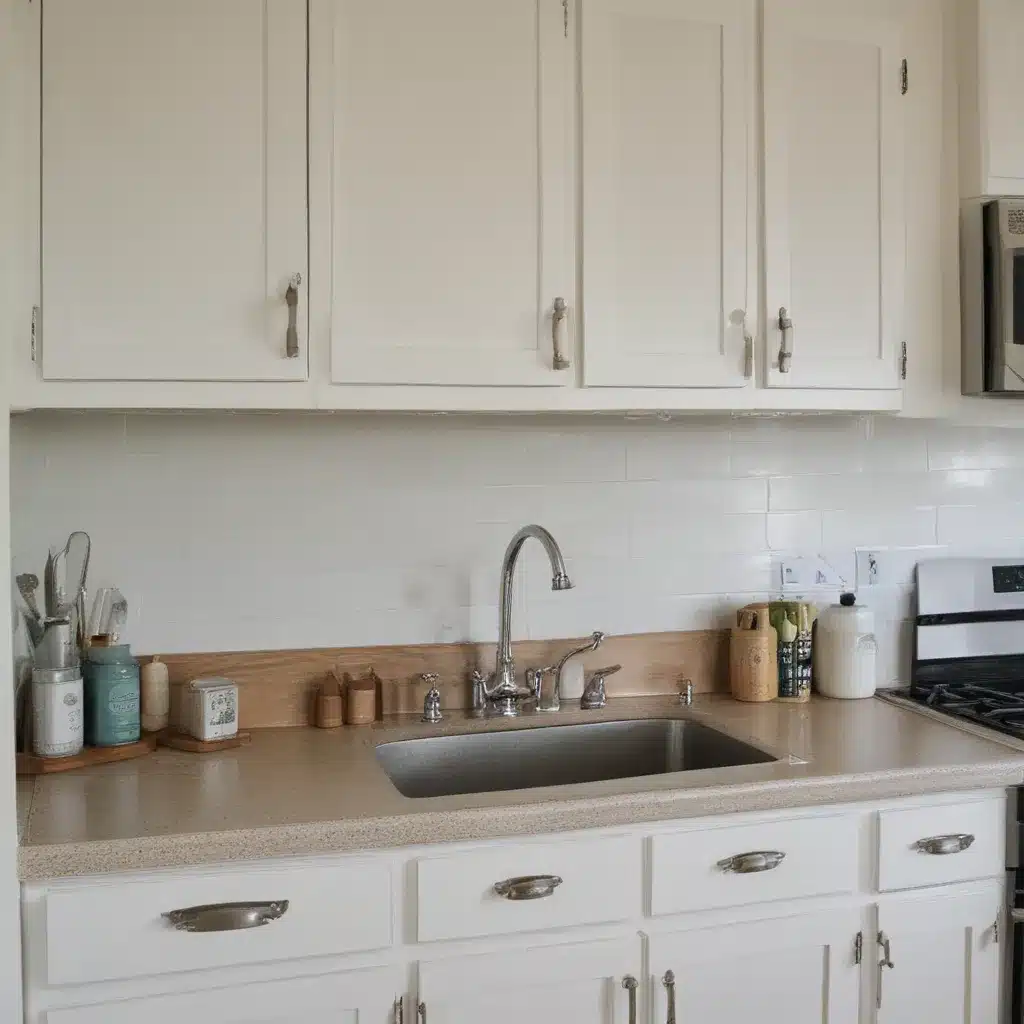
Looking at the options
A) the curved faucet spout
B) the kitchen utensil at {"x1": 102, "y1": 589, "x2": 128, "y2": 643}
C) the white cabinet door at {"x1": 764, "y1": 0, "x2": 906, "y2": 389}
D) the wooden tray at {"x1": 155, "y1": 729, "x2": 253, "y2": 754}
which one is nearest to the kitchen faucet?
the curved faucet spout

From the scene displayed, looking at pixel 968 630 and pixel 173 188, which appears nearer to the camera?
pixel 173 188

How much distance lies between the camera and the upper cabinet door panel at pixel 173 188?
173cm

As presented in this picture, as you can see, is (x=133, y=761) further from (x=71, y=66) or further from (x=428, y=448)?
(x=71, y=66)

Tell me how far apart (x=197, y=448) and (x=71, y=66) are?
0.71m

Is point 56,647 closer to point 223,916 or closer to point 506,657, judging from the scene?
point 223,916

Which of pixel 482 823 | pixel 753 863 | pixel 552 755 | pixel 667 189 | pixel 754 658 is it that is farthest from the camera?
pixel 754 658

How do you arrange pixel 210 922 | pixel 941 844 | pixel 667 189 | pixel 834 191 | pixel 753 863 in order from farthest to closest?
pixel 834 191
pixel 667 189
pixel 941 844
pixel 753 863
pixel 210 922

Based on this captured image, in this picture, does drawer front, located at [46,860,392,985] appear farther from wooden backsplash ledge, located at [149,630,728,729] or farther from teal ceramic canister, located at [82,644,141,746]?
wooden backsplash ledge, located at [149,630,728,729]

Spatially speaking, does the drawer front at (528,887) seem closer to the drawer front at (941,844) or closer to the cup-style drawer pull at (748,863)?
the cup-style drawer pull at (748,863)

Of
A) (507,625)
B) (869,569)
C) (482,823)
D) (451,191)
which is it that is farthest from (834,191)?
(482,823)

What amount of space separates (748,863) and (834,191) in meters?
1.25

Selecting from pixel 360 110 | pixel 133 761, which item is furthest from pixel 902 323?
pixel 133 761

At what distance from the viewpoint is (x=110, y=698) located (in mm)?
1940

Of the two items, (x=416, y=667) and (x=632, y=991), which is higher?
(x=416, y=667)
